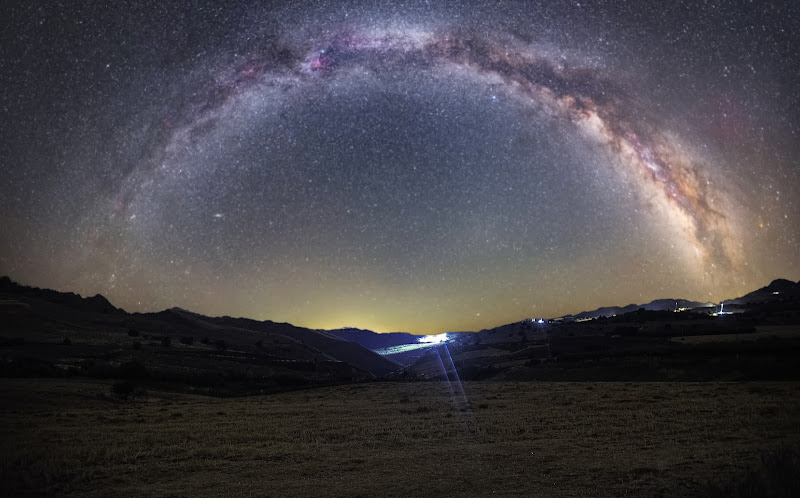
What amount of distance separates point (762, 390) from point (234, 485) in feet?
111

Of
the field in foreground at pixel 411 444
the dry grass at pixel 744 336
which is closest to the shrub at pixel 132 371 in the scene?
the field in foreground at pixel 411 444

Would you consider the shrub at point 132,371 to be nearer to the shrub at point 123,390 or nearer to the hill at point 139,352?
the hill at point 139,352

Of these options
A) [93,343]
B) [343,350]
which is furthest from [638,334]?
[343,350]

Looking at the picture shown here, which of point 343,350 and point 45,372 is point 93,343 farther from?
point 343,350

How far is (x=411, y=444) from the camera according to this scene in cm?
2248

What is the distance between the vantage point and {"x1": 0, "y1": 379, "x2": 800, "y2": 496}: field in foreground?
50.7 feet

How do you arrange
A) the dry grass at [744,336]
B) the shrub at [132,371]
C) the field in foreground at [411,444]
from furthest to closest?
the dry grass at [744,336], the shrub at [132,371], the field in foreground at [411,444]

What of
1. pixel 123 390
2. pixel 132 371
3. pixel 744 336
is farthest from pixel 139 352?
pixel 744 336

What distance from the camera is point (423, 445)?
22109 millimetres

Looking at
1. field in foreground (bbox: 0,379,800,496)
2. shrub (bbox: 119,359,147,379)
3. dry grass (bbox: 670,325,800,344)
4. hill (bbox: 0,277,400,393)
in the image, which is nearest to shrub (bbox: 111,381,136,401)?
field in foreground (bbox: 0,379,800,496)

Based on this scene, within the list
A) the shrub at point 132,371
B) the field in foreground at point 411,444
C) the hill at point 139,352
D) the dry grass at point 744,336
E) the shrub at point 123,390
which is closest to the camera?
the field in foreground at point 411,444

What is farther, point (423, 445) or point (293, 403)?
point (293, 403)

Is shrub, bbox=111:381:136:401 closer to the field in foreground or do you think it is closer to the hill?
the field in foreground

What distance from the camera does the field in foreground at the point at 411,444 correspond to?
15461mm
